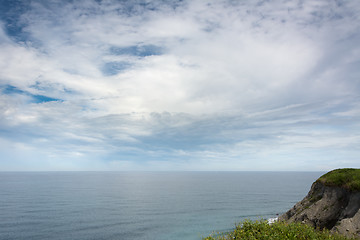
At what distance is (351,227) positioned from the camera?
21.5 meters

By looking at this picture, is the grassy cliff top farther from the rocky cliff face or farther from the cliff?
the rocky cliff face

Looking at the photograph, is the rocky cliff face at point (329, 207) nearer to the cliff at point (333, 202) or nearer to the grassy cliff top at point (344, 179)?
the cliff at point (333, 202)

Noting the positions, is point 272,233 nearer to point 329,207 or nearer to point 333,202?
point 329,207

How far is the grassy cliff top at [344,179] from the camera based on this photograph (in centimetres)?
2774

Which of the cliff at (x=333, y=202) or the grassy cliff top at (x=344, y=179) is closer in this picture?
the cliff at (x=333, y=202)

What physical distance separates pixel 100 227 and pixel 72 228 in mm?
6900

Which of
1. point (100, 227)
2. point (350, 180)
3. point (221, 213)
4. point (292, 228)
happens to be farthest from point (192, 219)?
point (292, 228)

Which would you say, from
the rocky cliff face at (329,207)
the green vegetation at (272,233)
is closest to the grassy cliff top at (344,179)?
the rocky cliff face at (329,207)

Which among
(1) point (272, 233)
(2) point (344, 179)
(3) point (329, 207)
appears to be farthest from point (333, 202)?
(1) point (272, 233)

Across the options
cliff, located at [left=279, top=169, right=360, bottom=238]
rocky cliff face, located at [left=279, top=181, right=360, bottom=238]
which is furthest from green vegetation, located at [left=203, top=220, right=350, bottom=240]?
cliff, located at [left=279, top=169, right=360, bottom=238]

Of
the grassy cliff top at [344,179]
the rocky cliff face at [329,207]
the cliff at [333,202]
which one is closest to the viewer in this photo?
the rocky cliff face at [329,207]

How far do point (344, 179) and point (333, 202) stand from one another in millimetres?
3507

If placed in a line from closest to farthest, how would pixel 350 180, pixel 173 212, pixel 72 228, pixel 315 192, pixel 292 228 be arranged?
pixel 292 228 → pixel 350 180 → pixel 315 192 → pixel 72 228 → pixel 173 212

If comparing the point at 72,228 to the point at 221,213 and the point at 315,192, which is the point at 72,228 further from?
the point at 315,192
